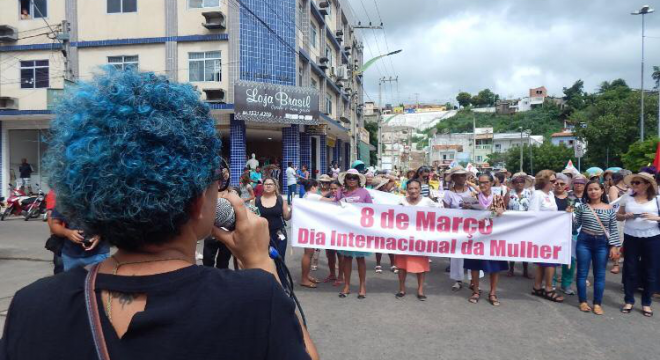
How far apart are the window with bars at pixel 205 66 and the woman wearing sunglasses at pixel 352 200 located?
1410cm

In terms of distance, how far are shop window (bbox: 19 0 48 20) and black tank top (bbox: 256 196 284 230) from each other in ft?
65.3

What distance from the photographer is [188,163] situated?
1.16m

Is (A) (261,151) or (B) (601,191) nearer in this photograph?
(B) (601,191)

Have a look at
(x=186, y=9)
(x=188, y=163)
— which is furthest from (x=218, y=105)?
(x=188, y=163)

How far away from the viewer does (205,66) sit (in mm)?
19781

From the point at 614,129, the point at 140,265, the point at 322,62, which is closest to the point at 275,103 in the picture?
the point at 322,62

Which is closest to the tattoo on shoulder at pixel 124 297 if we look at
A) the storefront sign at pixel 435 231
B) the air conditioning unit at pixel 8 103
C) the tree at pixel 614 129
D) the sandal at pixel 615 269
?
the storefront sign at pixel 435 231

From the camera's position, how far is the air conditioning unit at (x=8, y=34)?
20.1 meters

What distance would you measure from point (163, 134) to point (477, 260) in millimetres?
6166

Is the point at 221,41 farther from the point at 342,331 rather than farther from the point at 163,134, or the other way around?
the point at 163,134

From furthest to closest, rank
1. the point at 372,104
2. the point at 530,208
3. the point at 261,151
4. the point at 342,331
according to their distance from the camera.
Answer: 1. the point at 372,104
2. the point at 261,151
3. the point at 530,208
4. the point at 342,331

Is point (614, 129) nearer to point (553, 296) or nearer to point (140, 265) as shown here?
point (553, 296)

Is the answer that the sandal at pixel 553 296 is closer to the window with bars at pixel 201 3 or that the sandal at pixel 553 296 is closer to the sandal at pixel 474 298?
the sandal at pixel 474 298

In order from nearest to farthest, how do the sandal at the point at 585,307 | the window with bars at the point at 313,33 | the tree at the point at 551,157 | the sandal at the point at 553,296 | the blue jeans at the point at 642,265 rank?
the blue jeans at the point at 642,265 → the sandal at the point at 585,307 → the sandal at the point at 553,296 → the window with bars at the point at 313,33 → the tree at the point at 551,157
